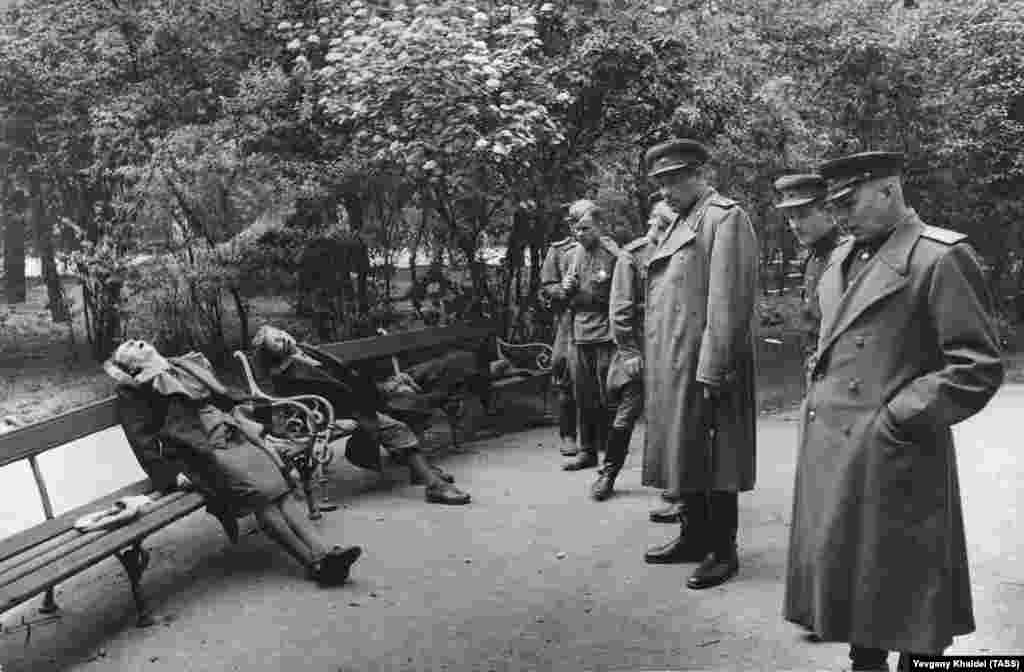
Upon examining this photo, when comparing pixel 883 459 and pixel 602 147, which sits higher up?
pixel 602 147

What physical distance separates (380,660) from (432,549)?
1472 millimetres

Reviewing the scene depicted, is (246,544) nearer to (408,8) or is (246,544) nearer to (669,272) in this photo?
(669,272)

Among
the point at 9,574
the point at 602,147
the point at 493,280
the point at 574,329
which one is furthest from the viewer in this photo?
the point at 493,280

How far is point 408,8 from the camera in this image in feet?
29.4

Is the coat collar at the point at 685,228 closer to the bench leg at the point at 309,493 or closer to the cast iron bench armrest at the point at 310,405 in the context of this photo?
the cast iron bench armrest at the point at 310,405

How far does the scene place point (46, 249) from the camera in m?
8.41

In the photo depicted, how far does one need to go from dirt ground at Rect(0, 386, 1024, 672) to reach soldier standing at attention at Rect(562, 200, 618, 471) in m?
0.81

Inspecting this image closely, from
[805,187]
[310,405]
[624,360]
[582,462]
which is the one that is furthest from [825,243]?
[310,405]

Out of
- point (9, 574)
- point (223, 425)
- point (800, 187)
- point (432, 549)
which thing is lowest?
point (432, 549)

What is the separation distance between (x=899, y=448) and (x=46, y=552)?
3.66 metres

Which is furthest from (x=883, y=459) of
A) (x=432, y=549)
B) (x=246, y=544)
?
(x=246, y=544)

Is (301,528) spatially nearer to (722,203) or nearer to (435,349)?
(722,203)

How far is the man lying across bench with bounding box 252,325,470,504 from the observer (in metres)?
6.49

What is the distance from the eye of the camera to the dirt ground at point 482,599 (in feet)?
12.8
